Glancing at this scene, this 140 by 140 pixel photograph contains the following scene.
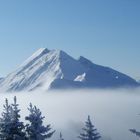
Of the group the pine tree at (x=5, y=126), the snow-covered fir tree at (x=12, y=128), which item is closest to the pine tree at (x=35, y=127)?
the snow-covered fir tree at (x=12, y=128)

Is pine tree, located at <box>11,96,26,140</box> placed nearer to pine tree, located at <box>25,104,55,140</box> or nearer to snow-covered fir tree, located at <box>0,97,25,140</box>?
snow-covered fir tree, located at <box>0,97,25,140</box>

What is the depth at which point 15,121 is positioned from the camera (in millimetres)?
30531

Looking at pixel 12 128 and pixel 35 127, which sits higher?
pixel 35 127

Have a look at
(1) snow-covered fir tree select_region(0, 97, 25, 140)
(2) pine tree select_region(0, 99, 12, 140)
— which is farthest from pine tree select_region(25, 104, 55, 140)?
(2) pine tree select_region(0, 99, 12, 140)

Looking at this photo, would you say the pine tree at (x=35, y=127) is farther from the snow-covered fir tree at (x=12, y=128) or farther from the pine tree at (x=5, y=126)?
the pine tree at (x=5, y=126)

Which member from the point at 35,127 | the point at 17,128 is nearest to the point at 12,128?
the point at 17,128

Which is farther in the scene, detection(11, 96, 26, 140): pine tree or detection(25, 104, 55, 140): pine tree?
detection(25, 104, 55, 140): pine tree

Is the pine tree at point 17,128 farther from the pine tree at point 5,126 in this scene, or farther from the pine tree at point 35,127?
the pine tree at point 35,127

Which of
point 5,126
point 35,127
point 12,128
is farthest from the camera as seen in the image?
point 35,127

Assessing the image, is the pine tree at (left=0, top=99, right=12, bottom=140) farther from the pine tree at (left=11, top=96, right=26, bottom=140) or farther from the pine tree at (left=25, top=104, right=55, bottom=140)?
the pine tree at (left=25, top=104, right=55, bottom=140)

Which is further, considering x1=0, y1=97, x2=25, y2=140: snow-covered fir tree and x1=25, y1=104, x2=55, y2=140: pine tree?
x1=25, y1=104, x2=55, y2=140: pine tree

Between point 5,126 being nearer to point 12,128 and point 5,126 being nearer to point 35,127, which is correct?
point 12,128

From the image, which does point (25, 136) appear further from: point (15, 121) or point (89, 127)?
point (89, 127)

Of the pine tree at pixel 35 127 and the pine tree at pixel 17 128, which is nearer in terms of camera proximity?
the pine tree at pixel 17 128
